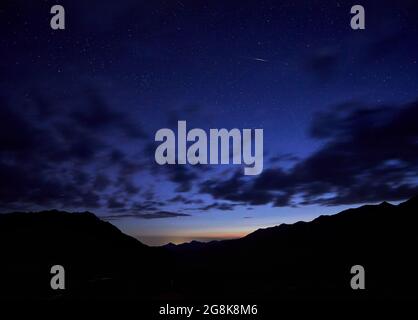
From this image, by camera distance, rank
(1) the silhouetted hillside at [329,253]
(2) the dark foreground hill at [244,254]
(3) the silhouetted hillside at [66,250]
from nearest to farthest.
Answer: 1. (3) the silhouetted hillside at [66,250]
2. (2) the dark foreground hill at [244,254]
3. (1) the silhouetted hillside at [329,253]

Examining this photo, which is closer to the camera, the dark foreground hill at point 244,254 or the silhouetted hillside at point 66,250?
the silhouetted hillside at point 66,250

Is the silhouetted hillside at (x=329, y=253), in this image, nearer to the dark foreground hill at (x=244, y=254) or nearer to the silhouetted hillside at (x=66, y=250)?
the dark foreground hill at (x=244, y=254)

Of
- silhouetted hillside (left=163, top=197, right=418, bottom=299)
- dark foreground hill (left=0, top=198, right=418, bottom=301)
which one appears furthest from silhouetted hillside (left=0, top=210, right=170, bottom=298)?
silhouetted hillside (left=163, top=197, right=418, bottom=299)

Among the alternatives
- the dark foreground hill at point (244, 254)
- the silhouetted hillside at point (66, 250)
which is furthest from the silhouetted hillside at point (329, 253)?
the silhouetted hillside at point (66, 250)

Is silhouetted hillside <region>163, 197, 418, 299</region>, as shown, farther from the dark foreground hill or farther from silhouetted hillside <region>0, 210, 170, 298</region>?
silhouetted hillside <region>0, 210, 170, 298</region>

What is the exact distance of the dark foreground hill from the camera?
1480 inches

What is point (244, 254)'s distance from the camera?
243ft

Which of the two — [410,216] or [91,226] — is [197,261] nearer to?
[91,226]

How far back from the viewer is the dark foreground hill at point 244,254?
37.6 meters

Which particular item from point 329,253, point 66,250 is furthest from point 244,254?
point 66,250

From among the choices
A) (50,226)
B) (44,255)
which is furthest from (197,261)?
(44,255)

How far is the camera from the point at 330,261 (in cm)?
5359

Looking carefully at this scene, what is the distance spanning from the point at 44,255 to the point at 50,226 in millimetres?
9337

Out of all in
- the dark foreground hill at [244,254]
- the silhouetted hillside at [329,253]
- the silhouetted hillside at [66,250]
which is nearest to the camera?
the silhouetted hillside at [66,250]
